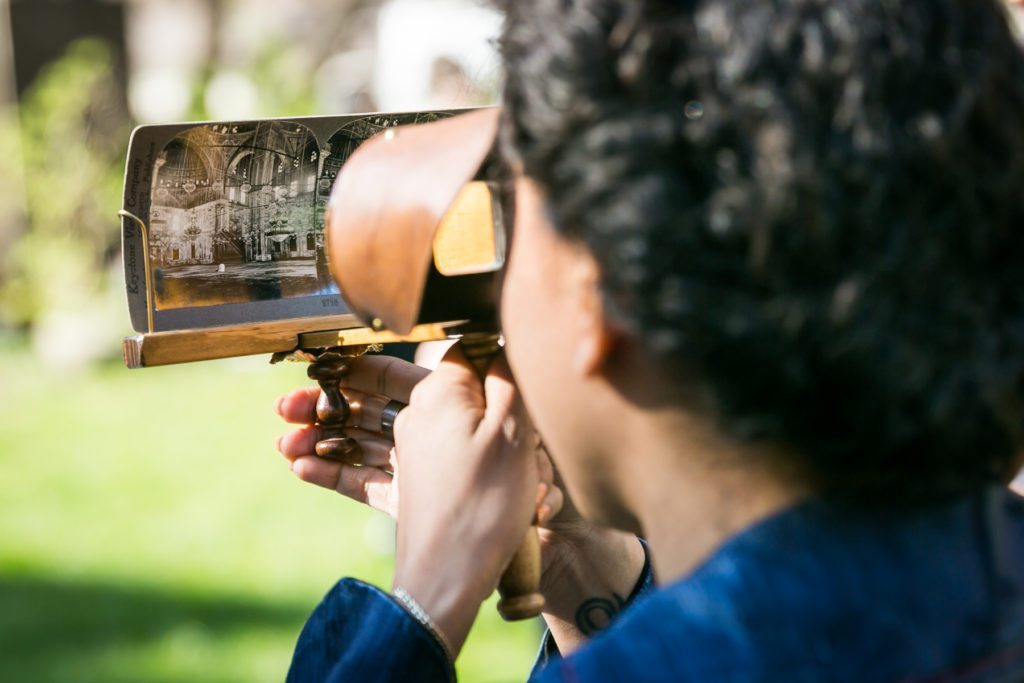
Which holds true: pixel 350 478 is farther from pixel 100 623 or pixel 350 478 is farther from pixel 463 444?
pixel 100 623

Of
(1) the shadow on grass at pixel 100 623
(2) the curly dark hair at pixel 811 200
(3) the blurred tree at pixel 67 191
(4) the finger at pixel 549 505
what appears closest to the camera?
(2) the curly dark hair at pixel 811 200

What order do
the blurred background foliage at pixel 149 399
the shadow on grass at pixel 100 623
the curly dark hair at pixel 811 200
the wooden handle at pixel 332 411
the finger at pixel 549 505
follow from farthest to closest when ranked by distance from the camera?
the blurred background foliage at pixel 149 399 < the shadow on grass at pixel 100 623 < the wooden handle at pixel 332 411 < the finger at pixel 549 505 < the curly dark hair at pixel 811 200

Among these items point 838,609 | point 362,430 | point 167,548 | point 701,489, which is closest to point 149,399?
point 167,548

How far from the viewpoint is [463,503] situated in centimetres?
117

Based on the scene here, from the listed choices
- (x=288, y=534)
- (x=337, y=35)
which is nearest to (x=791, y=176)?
(x=288, y=534)

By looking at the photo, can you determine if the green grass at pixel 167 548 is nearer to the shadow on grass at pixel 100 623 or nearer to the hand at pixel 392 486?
the shadow on grass at pixel 100 623

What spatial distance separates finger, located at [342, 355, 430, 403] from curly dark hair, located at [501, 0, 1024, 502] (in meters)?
0.67

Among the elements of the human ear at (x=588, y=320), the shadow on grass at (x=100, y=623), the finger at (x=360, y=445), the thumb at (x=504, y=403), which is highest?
the human ear at (x=588, y=320)

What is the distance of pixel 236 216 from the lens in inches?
53.6

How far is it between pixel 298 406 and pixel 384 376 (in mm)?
116

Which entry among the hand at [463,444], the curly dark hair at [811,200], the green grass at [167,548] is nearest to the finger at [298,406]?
the hand at [463,444]

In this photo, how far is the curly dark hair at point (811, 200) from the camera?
A: 78 centimetres

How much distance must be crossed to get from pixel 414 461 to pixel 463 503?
70 mm

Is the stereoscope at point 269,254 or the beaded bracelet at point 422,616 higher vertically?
the stereoscope at point 269,254
